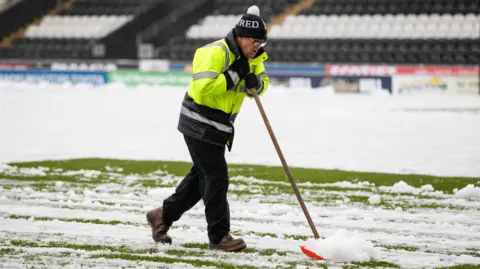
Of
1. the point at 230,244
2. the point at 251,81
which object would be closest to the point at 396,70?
the point at 251,81

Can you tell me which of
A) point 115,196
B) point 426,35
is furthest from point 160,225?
point 426,35

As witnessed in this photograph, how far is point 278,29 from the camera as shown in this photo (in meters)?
40.2

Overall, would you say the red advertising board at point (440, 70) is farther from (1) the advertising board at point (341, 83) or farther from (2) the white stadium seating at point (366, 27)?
(2) the white stadium seating at point (366, 27)

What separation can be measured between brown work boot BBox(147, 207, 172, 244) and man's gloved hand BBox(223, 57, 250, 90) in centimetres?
126

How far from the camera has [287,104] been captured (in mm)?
28391

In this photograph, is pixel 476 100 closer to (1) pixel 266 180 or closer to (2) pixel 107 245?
(1) pixel 266 180

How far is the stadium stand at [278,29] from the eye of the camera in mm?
36500

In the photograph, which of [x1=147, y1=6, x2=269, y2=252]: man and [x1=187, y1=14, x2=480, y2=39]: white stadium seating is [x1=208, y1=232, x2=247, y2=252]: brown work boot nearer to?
[x1=147, y1=6, x2=269, y2=252]: man

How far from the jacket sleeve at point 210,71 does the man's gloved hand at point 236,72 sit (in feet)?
0.19

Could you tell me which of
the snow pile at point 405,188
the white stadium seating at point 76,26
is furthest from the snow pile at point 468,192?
the white stadium seating at point 76,26

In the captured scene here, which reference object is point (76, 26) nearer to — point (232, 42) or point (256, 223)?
point (256, 223)

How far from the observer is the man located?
6.75 m

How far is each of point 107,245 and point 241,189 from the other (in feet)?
13.3

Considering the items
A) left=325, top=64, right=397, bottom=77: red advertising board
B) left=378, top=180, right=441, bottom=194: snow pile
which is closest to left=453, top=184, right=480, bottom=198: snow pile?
left=378, top=180, right=441, bottom=194: snow pile
